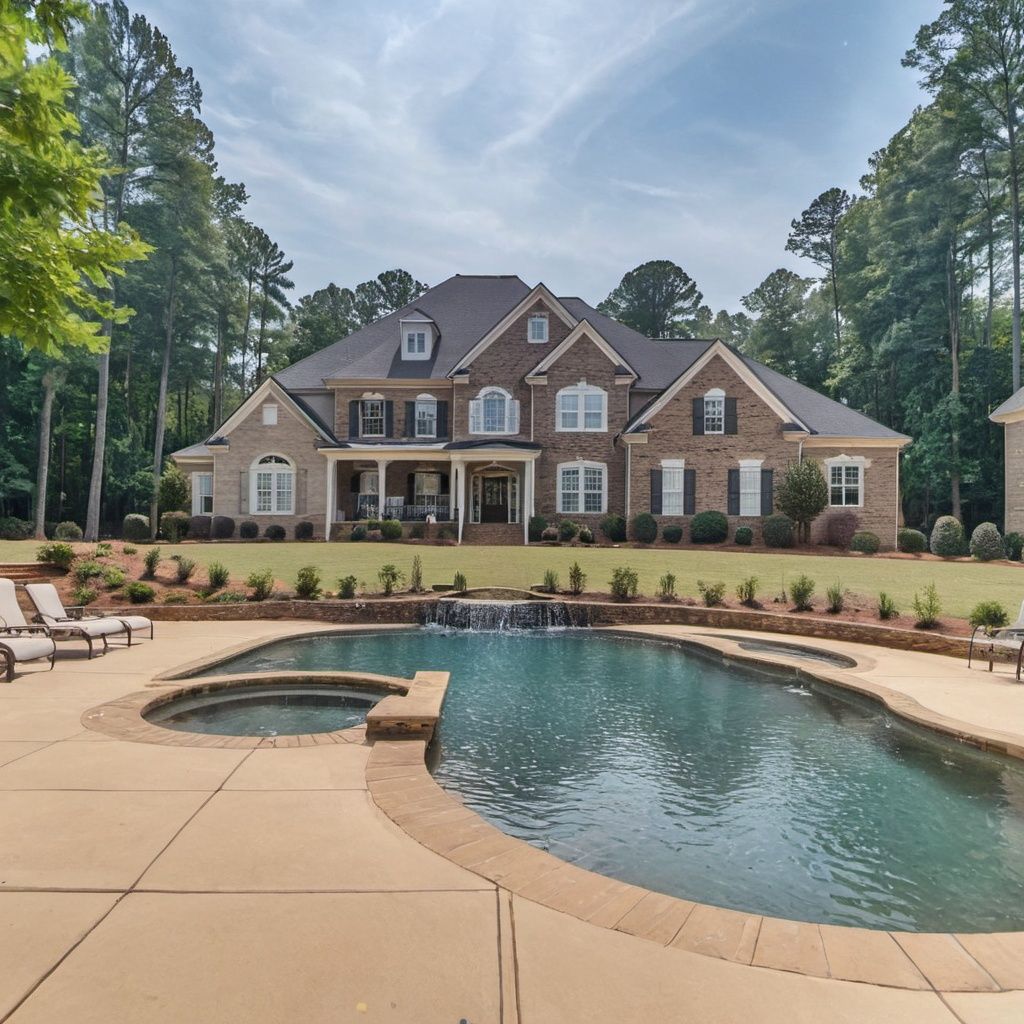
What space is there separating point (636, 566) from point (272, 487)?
721 inches

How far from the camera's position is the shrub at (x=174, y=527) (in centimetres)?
2433

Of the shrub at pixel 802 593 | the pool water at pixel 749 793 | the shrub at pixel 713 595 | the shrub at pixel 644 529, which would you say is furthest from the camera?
the shrub at pixel 644 529

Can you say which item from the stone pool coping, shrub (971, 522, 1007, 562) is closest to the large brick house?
shrub (971, 522, 1007, 562)

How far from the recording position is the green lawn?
53.4 feet

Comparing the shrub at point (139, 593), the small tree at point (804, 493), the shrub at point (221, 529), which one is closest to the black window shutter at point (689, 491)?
the small tree at point (804, 493)

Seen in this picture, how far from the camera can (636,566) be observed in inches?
756

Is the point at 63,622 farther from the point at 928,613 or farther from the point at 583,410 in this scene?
the point at 583,410

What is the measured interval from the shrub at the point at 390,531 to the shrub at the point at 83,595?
40.8 feet

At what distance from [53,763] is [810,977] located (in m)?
5.04

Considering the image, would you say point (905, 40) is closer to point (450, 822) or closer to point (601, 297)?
point (601, 297)

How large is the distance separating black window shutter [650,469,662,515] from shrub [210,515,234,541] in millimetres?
18376

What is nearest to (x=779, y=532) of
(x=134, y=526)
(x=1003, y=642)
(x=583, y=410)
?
(x=583, y=410)

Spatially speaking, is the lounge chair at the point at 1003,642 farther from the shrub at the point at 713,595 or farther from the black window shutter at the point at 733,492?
the black window shutter at the point at 733,492

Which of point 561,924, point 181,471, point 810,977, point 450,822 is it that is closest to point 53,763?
point 450,822
